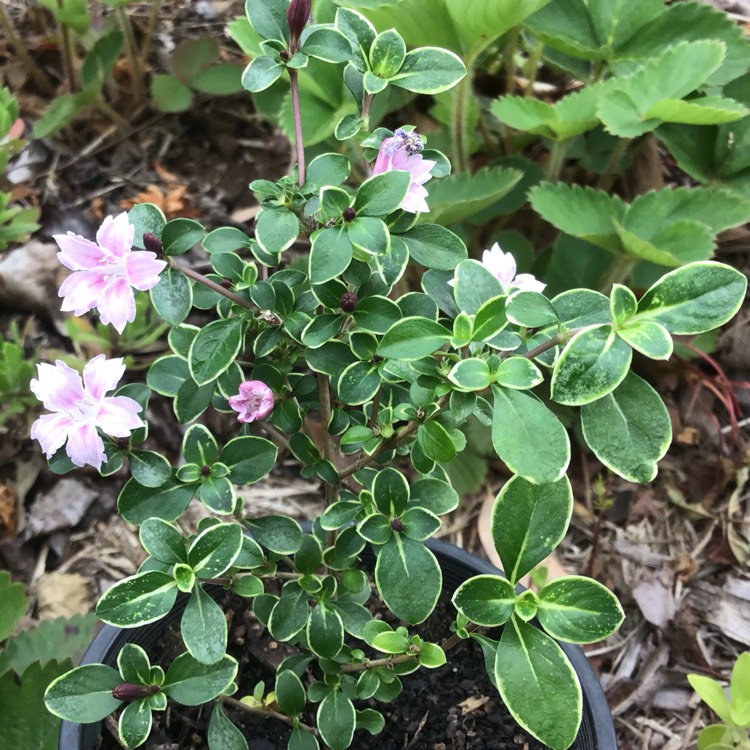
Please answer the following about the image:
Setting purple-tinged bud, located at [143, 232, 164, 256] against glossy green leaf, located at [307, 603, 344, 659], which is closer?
purple-tinged bud, located at [143, 232, 164, 256]

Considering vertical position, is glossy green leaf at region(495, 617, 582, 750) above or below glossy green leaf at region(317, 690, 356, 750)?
above


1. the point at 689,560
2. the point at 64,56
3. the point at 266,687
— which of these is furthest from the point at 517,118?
the point at 64,56

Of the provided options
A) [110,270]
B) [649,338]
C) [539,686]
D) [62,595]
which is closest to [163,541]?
[110,270]

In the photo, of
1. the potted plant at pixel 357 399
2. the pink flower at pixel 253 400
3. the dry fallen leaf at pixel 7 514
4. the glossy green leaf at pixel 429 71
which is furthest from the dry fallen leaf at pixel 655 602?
the dry fallen leaf at pixel 7 514

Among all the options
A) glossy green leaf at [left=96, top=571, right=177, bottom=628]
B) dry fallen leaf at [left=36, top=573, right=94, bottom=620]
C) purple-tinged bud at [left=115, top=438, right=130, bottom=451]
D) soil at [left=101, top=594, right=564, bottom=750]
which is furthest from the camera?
dry fallen leaf at [left=36, top=573, right=94, bottom=620]

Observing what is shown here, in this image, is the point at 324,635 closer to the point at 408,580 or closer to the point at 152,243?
the point at 408,580

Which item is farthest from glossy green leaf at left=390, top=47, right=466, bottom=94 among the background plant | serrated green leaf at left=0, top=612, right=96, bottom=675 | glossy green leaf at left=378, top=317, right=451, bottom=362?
serrated green leaf at left=0, top=612, right=96, bottom=675

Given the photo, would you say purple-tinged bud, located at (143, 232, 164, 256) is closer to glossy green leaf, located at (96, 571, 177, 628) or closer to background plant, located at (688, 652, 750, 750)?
glossy green leaf, located at (96, 571, 177, 628)
